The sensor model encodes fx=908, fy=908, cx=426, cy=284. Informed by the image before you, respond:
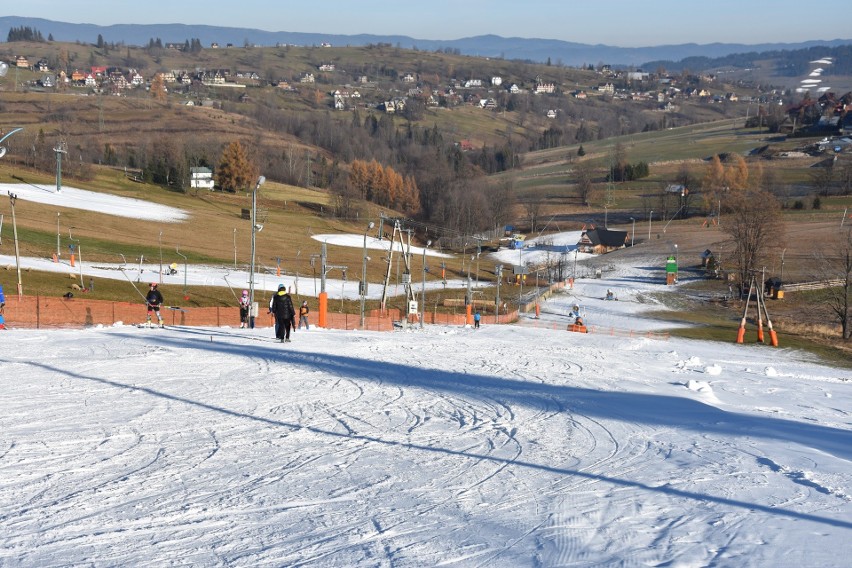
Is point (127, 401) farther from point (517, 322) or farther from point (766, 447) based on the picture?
point (517, 322)

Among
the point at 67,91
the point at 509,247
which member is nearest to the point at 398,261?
the point at 509,247

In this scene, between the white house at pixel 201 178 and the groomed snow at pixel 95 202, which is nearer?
the groomed snow at pixel 95 202

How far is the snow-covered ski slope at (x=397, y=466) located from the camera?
344 inches

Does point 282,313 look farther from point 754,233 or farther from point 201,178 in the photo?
point 201,178

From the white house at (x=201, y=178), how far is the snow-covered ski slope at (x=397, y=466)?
95.9m

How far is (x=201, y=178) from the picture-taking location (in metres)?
117

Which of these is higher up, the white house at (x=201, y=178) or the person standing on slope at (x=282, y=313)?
the person standing on slope at (x=282, y=313)

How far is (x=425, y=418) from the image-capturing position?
50.0ft

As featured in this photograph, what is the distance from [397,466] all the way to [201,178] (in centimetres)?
11011

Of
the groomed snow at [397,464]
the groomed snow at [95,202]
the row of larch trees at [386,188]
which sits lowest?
the row of larch trees at [386,188]

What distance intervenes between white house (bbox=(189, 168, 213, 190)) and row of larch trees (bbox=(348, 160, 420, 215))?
2745 centimetres

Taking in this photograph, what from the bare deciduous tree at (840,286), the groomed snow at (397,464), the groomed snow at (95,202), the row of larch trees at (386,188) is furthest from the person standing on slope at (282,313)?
the row of larch trees at (386,188)

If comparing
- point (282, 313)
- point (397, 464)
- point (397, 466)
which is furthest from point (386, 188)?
point (397, 466)

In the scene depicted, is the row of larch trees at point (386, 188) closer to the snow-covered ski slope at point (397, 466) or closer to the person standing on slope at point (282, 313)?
the person standing on slope at point (282, 313)
